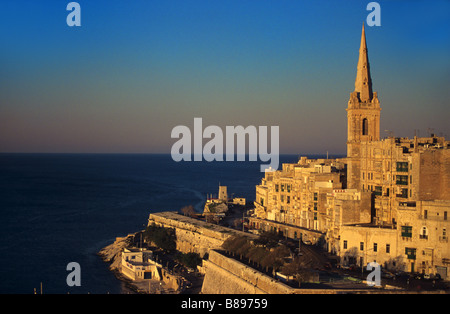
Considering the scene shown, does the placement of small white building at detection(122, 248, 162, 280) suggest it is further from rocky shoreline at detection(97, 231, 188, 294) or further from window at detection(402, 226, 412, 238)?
window at detection(402, 226, 412, 238)

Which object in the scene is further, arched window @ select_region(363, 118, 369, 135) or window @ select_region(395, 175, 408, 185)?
arched window @ select_region(363, 118, 369, 135)

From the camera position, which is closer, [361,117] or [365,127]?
[361,117]

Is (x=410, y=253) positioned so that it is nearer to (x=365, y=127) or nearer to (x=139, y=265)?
(x=365, y=127)

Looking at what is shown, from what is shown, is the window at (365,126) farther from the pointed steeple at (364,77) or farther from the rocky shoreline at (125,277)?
the rocky shoreline at (125,277)

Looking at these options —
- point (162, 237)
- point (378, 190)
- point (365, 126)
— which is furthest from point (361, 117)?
point (162, 237)

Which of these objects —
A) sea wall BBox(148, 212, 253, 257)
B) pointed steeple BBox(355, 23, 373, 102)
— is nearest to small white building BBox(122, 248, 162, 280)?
sea wall BBox(148, 212, 253, 257)

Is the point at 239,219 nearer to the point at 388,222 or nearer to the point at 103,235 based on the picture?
the point at 103,235
